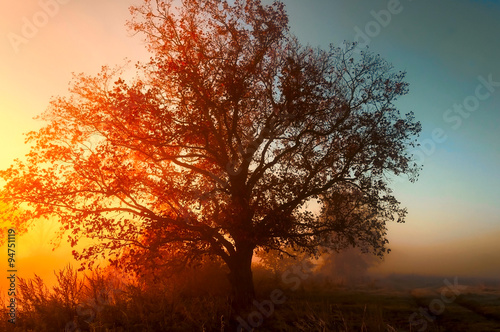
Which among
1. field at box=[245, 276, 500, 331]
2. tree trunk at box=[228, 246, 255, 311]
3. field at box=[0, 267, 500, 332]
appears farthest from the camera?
tree trunk at box=[228, 246, 255, 311]

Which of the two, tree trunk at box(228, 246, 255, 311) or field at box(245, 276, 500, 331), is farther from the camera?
tree trunk at box(228, 246, 255, 311)

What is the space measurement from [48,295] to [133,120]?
8493 mm

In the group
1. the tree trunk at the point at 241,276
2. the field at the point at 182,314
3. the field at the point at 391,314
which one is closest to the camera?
the field at the point at 391,314

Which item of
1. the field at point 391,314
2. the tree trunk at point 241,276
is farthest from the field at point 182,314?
the tree trunk at point 241,276

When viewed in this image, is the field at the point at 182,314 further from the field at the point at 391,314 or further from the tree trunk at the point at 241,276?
the tree trunk at the point at 241,276

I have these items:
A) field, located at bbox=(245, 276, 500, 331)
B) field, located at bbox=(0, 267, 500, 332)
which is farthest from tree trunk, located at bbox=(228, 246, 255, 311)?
field, located at bbox=(245, 276, 500, 331)

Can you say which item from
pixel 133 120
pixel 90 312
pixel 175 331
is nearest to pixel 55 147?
pixel 133 120

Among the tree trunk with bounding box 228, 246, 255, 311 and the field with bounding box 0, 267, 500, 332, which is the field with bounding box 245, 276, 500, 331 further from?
the tree trunk with bounding box 228, 246, 255, 311

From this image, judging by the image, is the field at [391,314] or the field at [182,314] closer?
the field at [391,314]

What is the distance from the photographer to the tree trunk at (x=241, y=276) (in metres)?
17.3

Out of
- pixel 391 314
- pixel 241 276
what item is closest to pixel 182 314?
pixel 241 276

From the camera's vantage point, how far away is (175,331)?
13.1 metres

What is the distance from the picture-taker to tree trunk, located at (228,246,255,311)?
680 inches

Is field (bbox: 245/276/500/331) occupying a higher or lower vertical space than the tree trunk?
lower
